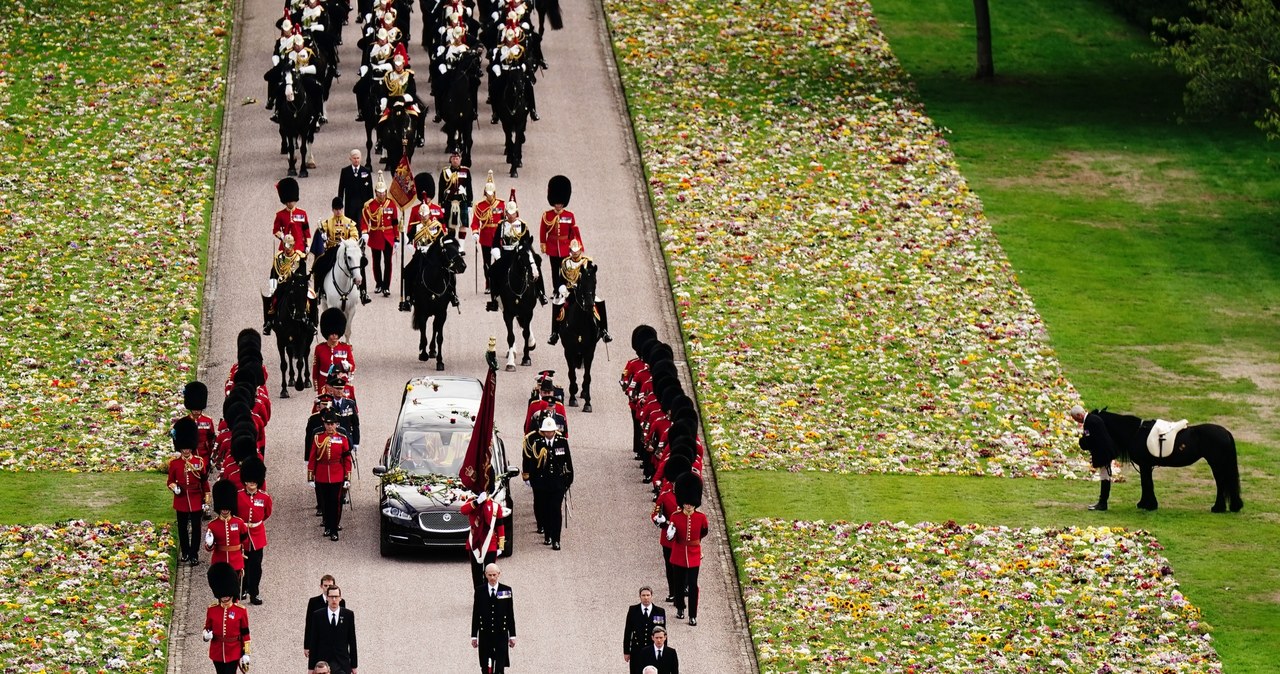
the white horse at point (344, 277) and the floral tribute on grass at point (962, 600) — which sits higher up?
the white horse at point (344, 277)

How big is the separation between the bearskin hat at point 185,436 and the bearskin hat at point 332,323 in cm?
448

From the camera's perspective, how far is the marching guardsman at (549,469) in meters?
30.6

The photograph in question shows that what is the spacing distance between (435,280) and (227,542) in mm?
8951

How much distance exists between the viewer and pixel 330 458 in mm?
30359

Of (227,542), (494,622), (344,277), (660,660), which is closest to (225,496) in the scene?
(227,542)

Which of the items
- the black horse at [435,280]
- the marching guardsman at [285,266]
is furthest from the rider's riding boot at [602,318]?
the marching guardsman at [285,266]

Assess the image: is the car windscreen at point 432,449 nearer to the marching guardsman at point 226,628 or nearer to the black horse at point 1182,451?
the marching guardsman at point 226,628

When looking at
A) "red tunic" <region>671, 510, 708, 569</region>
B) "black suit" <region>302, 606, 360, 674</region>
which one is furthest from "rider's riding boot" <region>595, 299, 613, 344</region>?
"black suit" <region>302, 606, 360, 674</region>

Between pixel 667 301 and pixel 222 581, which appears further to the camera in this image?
pixel 667 301

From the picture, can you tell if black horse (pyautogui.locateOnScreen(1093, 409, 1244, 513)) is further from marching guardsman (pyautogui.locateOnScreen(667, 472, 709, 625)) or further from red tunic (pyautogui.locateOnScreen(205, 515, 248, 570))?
red tunic (pyautogui.locateOnScreen(205, 515, 248, 570))

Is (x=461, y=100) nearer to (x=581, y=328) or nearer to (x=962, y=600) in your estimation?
(x=581, y=328)

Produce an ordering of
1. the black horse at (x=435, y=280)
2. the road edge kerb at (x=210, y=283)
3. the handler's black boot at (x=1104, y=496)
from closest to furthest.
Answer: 1. the road edge kerb at (x=210, y=283)
2. the handler's black boot at (x=1104, y=496)
3. the black horse at (x=435, y=280)

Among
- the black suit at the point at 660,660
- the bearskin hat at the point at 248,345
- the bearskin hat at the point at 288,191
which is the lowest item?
the black suit at the point at 660,660

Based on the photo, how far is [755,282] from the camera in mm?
41906
